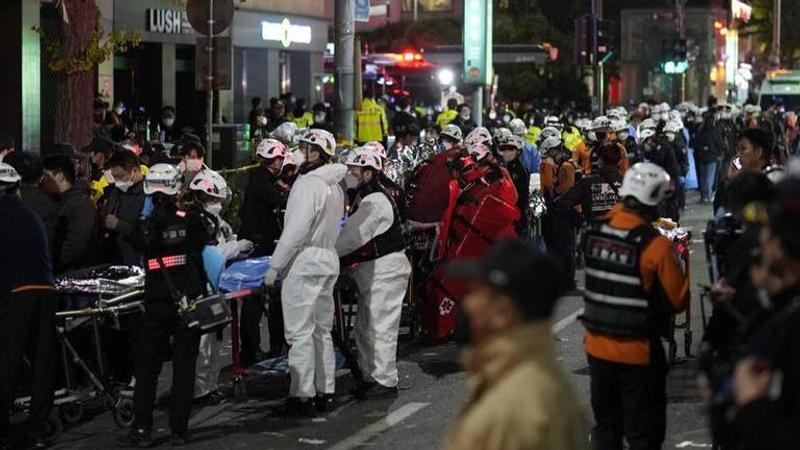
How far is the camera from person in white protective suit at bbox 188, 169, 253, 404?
1122cm

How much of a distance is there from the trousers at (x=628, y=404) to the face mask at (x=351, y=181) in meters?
4.24

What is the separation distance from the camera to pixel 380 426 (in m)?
10.9

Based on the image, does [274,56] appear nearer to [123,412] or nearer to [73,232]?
[73,232]

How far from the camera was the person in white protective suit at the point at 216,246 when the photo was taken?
11.2 m

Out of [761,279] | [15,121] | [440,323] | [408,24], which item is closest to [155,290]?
[440,323]

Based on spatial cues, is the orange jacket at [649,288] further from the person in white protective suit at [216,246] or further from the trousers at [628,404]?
the person in white protective suit at [216,246]

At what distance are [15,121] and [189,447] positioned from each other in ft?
47.5

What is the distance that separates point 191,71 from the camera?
117ft

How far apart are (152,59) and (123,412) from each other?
23491mm

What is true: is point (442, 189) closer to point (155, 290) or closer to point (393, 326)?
point (393, 326)

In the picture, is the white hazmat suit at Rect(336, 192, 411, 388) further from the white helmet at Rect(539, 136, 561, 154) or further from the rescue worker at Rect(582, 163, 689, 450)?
the white helmet at Rect(539, 136, 561, 154)

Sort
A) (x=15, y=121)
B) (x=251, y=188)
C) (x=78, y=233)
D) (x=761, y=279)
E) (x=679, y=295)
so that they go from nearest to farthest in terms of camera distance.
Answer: (x=761, y=279), (x=679, y=295), (x=78, y=233), (x=251, y=188), (x=15, y=121)

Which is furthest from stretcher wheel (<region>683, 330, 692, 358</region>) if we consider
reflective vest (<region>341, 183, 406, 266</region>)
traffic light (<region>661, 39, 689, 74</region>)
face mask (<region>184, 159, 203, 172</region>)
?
traffic light (<region>661, 39, 689, 74</region>)

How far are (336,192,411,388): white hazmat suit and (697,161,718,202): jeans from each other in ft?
64.1
